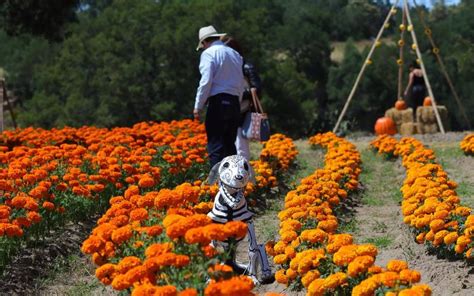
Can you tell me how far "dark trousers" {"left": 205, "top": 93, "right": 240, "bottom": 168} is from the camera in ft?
22.6

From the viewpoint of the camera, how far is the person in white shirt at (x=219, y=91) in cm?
675

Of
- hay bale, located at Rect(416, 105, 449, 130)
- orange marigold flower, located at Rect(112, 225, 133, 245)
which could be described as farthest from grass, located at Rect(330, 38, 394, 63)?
orange marigold flower, located at Rect(112, 225, 133, 245)

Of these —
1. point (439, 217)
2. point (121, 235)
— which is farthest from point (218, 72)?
point (121, 235)

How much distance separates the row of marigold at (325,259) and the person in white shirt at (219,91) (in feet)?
2.93

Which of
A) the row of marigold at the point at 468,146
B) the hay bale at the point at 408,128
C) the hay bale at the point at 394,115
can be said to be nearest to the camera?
the row of marigold at the point at 468,146

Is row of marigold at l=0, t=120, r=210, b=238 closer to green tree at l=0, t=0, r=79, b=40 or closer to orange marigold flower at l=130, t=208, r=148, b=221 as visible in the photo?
orange marigold flower at l=130, t=208, r=148, b=221

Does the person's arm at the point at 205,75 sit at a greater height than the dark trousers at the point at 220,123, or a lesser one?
greater

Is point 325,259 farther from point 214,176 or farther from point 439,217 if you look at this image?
point 214,176

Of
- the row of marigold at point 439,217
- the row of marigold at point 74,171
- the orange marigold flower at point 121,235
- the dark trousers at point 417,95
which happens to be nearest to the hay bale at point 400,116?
the dark trousers at point 417,95

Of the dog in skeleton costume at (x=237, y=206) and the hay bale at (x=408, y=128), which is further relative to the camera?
the hay bale at (x=408, y=128)

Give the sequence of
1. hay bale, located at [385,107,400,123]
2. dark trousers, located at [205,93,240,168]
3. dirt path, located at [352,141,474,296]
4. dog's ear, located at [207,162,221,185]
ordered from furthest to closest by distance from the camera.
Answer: hay bale, located at [385,107,400,123] < dark trousers, located at [205,93,240,168] < dog's ear, located at [207,162,221,185] < dirt path, located at [352,141,474,296]

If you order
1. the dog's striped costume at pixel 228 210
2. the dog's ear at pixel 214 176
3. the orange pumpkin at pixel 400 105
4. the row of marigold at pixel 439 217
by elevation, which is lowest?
the orange pumpkin at pixel 400 105

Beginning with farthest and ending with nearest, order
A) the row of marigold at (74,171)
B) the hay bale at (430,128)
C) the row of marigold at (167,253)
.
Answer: the hay bale at (430,128) < the row of marigold at (74,171) < the row of marigold at (167,253)

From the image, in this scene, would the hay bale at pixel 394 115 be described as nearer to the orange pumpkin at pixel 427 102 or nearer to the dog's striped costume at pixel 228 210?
the orange pumpkin at pixel 427 102
